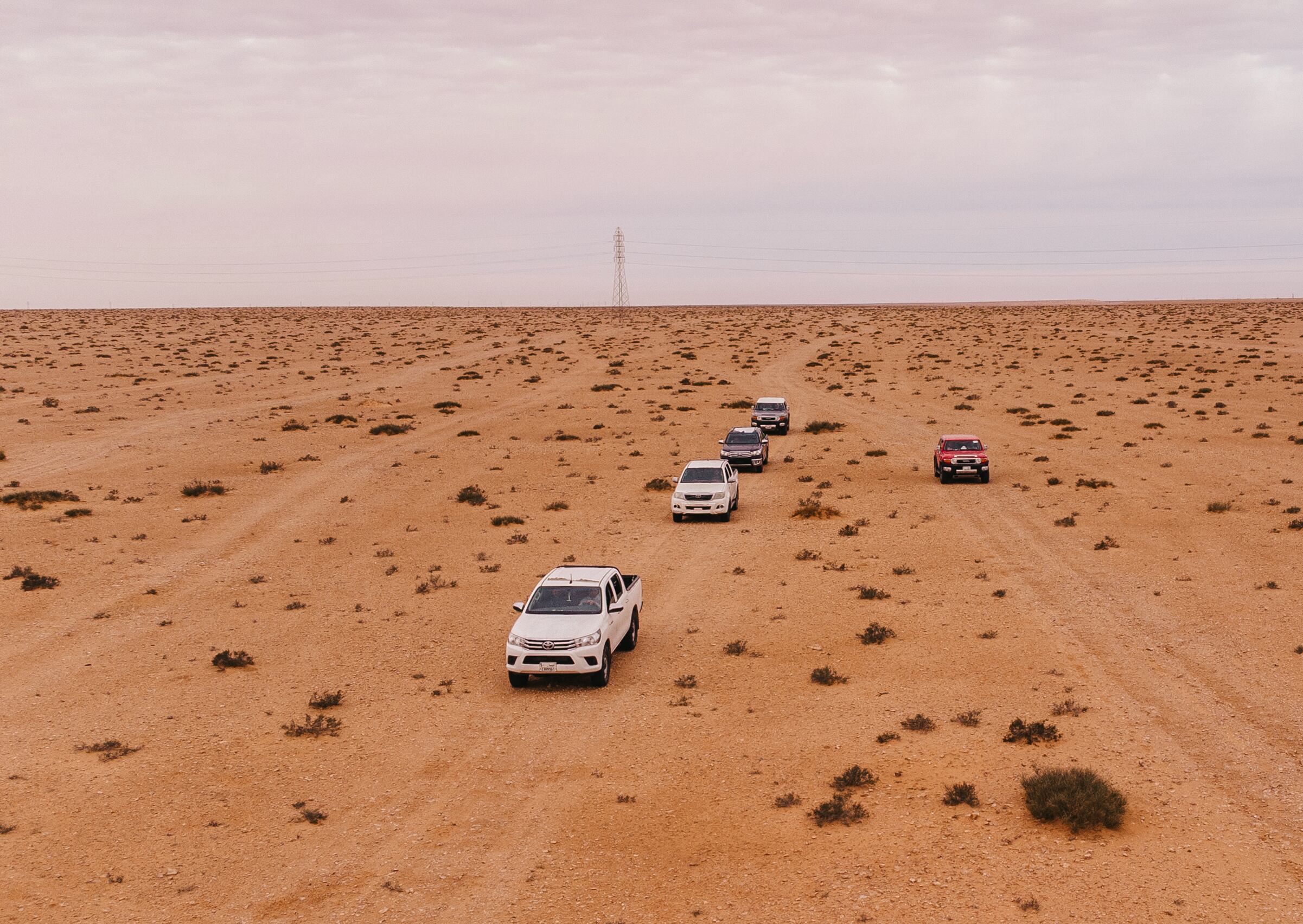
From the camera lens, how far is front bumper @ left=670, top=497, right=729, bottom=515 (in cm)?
3353

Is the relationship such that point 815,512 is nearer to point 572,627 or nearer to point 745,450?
point 745,450

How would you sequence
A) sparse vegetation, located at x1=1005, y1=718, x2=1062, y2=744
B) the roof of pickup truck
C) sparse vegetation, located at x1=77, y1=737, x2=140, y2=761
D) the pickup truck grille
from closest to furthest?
sparse vegetation, located at x1=1005, y1=718, x2=1062, y2=744 < sparse vegetation, located at x1=77, y1=737, x2=140, y2=761 < the pickup truck grille < the roof of pickup truck

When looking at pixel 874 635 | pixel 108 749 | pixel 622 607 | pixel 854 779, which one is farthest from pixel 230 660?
pixel 874 635

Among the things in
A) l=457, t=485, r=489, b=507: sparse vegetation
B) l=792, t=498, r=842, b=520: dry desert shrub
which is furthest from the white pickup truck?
l=457, t=485, r=489, b=507: sparse vegetation

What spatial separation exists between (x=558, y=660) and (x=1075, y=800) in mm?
8753

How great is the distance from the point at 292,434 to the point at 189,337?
72.3m

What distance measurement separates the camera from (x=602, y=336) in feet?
410

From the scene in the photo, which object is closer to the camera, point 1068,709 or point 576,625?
point 1068,709

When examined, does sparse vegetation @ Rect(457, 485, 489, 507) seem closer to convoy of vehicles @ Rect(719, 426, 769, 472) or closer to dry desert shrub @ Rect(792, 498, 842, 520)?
convoy of vehicles @ Rect(719, 426, 769, 472)

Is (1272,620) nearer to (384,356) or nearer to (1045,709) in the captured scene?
(1045,709)

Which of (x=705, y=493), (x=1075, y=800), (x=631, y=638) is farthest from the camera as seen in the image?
(x=705, y=493)

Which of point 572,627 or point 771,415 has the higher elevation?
point 572,627

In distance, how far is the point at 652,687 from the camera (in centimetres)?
1895

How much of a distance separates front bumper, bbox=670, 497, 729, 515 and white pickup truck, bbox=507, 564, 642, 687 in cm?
1283
